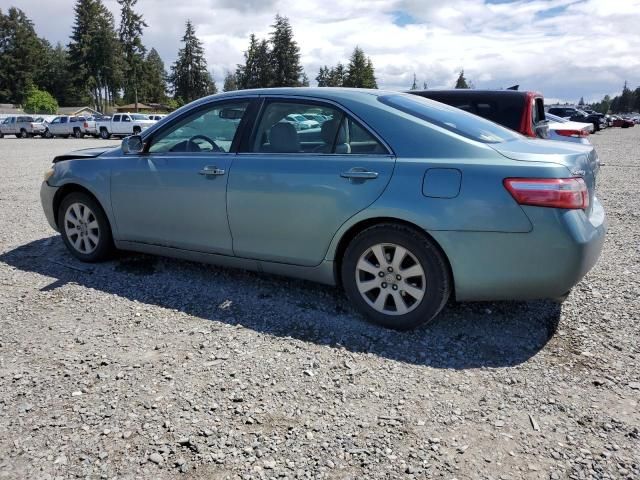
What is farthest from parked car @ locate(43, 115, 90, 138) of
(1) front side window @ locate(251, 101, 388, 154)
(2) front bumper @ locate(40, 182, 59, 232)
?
(1) front side window @ locate(251, 101, 388, 154)

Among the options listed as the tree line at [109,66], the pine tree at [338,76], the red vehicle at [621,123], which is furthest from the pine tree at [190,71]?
the red vehicle at [621,123]

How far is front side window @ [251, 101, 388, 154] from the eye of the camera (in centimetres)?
366

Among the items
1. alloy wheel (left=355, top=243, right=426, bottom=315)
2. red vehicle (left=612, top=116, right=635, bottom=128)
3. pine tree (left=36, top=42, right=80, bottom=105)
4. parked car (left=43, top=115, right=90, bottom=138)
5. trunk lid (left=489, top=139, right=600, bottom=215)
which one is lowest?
alloy wheel (left=355, top=243, right=426, bottom=315)

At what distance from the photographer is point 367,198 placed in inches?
138

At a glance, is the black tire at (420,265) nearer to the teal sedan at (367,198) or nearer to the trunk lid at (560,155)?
the teal sedan at (367,198)

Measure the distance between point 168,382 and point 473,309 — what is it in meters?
2.28

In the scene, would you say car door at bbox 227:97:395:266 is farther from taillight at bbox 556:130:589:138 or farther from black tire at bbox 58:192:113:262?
taillight at bbox 556:130:589:138

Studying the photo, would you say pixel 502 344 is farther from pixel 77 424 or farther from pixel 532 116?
pixel 532 116

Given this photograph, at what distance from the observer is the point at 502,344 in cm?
343

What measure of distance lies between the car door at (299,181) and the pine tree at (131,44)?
80406 mm

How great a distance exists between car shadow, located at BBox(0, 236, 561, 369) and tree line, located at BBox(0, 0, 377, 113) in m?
74.5

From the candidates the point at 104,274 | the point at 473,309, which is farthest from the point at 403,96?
the point at 104,274

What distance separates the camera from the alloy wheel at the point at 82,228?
4.98 metres

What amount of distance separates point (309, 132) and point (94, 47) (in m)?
85.9
